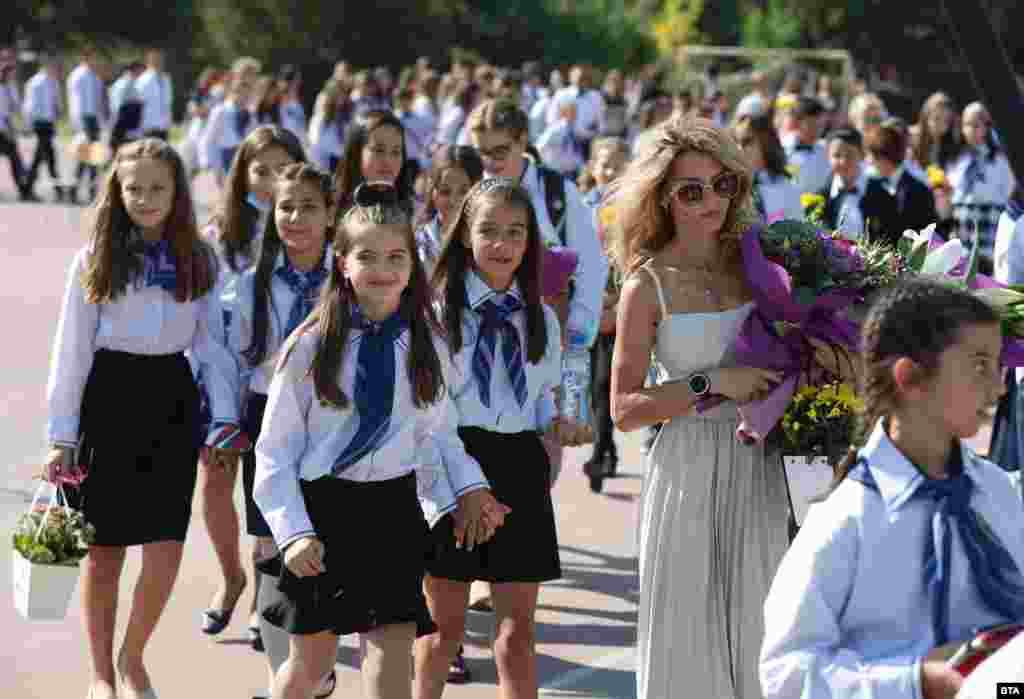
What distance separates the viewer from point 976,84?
6.20 metres

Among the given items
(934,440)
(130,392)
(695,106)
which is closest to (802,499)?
(934,440)

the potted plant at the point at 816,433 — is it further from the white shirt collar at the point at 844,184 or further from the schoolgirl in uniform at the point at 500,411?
the white shirt collar at the point at 844,184

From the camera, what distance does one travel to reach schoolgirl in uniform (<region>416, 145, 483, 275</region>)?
6969 millimetres

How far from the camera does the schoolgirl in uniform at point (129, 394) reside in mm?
5973

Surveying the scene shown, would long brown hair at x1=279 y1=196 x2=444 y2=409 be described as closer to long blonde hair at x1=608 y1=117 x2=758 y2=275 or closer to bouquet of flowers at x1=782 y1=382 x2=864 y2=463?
long blonde hair at x1=608 y1=117 x2=758 y2=275

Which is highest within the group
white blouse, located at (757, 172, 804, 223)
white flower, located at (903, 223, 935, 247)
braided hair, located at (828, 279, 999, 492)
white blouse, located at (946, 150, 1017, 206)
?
white blouse, located at (946, 150, 1017, 206)

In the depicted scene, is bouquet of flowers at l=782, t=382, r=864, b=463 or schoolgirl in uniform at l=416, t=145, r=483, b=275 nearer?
bouquet of flowers at l=782, t=382, r=864, b=463

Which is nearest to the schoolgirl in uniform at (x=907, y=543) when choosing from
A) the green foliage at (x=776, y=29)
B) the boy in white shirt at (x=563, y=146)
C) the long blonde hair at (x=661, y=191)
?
the long blonde hair at (x=661, y=191)

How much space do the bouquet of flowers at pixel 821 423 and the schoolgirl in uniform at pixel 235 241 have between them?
8.62ft

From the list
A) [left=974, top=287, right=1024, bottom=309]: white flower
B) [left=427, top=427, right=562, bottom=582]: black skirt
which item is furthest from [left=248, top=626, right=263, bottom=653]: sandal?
[left=974, top=287, right=1024, bottom=309]: white flower

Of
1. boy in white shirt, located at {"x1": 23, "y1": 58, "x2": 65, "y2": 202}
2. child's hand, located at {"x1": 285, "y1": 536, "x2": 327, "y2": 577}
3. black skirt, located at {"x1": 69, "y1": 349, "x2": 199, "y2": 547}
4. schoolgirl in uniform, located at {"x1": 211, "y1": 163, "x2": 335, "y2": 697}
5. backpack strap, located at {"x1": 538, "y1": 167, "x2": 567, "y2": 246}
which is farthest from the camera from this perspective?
boy in white shirt, located at {"x1": 23, "y1": 58, "x2": 65, "y2": 202}

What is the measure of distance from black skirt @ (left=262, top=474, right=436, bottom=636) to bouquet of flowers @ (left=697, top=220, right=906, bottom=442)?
90 centimetres

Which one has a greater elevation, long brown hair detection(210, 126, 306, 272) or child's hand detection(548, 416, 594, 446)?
long brown hair detection(210, 126, 306, 272)

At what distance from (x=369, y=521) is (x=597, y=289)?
92.2 inches
